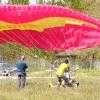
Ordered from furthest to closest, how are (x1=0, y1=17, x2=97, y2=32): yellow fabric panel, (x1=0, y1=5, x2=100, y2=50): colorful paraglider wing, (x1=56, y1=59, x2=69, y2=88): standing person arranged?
(x1=56, y1=59, x2=69, y2=88): standing person
(x1=0, y1=17, x2=97, y2=32): yellow fabric panel
(x1=0, y1=5, x2=100, y2=50): colorful paraglider wing

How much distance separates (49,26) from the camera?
17344 millimetres

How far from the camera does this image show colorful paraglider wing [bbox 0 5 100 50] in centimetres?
1691

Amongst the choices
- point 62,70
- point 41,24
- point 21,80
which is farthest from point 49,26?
point 21,80

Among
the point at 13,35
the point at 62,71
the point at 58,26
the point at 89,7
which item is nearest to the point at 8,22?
the point at 13,35

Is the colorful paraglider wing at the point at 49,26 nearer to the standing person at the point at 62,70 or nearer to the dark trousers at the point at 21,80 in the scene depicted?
the standing person at the point at 62,70

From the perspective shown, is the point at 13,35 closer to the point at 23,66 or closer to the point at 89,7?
the point at 23,66

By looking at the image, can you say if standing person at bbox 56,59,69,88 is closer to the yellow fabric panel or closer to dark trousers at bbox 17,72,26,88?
dark trousers at bbox 17,72,26,88

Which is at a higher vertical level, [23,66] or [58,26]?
[58,26]

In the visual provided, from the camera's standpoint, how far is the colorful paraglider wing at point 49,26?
55.5 feet

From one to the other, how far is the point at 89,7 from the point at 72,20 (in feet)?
83.6

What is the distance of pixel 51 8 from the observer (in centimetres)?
1697

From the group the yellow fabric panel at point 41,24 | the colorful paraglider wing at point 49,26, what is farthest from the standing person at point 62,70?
the yellow fabric panel at point 41,24

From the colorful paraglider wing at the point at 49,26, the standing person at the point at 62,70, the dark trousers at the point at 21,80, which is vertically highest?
the colorful paraglider wing at the point at 49,26

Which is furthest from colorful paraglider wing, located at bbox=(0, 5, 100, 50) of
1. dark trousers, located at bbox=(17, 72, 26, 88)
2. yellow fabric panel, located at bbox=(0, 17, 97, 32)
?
dark trousers, located at bbox=(17, 72, 26, 88)
